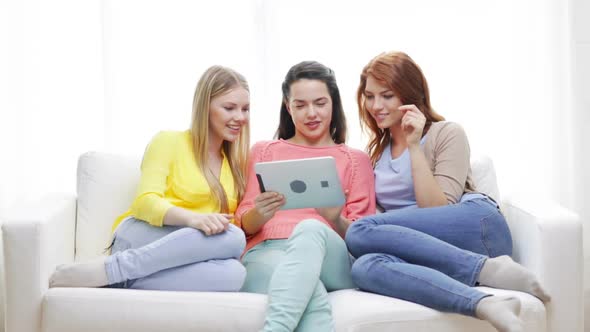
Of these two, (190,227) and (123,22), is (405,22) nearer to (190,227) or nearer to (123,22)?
(123,22)

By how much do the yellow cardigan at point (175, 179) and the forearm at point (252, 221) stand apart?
0.07 metres

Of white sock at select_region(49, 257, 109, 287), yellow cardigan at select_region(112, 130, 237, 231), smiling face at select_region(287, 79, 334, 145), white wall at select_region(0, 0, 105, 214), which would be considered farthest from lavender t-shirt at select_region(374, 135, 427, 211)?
white wall at select_region(0, 0, 105, 214)

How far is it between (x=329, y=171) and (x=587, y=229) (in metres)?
1.53

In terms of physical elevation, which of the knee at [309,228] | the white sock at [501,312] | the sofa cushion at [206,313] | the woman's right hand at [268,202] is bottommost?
the sofa cushion at [206,313]

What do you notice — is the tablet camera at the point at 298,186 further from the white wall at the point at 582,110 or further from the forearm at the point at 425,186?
the white wall at the point at 582,110

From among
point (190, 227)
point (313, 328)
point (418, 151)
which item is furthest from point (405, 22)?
point (313, 328)

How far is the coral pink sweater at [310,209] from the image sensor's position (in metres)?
2.51

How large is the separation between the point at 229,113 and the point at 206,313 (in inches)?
28.2

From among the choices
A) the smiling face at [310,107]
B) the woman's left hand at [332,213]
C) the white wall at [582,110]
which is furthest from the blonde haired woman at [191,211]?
the white wall at [582,110]

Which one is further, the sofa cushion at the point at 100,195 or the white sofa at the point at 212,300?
the sofa cushion at the point at 100,195

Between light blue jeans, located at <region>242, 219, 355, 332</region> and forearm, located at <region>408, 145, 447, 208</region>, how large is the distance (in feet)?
0.91

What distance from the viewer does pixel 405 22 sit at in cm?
332

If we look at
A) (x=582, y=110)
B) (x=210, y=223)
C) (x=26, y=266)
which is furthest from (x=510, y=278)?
(x=582, y=110)

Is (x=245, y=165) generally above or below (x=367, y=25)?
below
